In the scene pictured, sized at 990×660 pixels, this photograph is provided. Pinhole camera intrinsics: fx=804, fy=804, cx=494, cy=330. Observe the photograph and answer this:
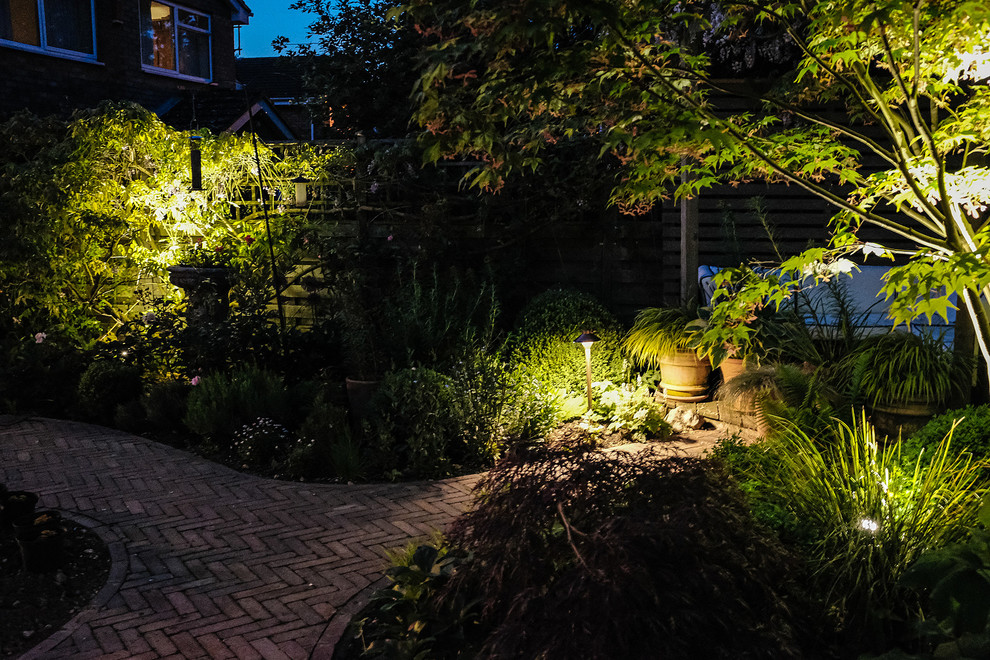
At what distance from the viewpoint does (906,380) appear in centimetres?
538

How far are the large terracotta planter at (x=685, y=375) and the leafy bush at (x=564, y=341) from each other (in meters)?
0.49

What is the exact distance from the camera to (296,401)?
718 centimetres

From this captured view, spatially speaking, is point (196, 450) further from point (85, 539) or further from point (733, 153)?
point (733, 153)

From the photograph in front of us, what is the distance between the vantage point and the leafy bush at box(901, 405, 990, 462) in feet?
15.1

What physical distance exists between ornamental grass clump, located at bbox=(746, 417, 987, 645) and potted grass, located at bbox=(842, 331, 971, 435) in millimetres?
1089

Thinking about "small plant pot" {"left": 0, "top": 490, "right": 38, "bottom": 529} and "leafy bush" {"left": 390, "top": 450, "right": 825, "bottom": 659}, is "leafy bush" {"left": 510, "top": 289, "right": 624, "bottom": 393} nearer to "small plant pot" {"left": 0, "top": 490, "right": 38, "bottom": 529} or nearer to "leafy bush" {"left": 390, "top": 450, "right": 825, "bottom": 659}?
"leafy bush" {"left": 390, "top": 450, "right": 825, "bottom": 659}

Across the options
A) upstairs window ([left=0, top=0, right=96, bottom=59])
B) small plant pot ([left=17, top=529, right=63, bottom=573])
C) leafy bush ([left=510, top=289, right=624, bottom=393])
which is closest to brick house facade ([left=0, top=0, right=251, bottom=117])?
upstairs window ([left=0, top=0, right=96, bottom=59])

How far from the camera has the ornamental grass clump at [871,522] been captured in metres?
3.35

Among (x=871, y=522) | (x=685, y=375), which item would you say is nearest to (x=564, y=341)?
(x=685, y=375)

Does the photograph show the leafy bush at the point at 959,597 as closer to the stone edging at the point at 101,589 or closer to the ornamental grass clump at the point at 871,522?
the ornamental grass clump at the point at 871,522

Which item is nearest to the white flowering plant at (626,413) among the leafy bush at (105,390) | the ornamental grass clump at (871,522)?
the ornamental grass clump at (871,522)

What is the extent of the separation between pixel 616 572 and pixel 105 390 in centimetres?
654

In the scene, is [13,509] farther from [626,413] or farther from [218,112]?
[218,112]

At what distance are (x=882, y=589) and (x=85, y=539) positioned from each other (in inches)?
172
